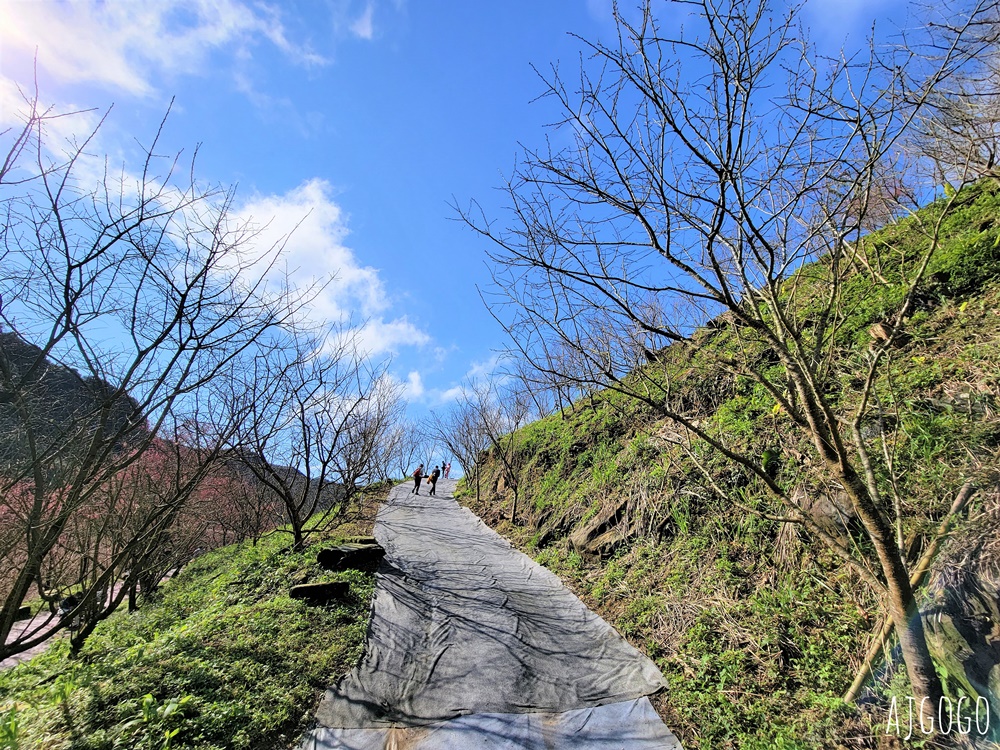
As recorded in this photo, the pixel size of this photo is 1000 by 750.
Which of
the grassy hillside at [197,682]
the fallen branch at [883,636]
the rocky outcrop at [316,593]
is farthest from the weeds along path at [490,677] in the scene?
the fallen branch at [883,636]

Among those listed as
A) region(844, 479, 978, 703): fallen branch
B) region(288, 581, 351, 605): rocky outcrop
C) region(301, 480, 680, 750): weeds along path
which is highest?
region(844, 479, 978, 703): fallen branch

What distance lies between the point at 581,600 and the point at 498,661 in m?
1.86

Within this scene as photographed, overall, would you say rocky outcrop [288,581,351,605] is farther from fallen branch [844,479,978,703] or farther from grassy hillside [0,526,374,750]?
fallen branch [844,479,978,703]

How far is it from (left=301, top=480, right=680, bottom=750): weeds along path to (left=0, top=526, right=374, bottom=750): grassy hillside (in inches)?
11.5

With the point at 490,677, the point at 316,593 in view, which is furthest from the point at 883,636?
the point at 316,593

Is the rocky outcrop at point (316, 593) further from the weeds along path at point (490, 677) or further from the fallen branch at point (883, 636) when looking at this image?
the fallen branch at point (883, 636)

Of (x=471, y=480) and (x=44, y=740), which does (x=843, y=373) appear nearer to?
(x=44, y=740)

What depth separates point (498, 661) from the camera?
14.0 ft

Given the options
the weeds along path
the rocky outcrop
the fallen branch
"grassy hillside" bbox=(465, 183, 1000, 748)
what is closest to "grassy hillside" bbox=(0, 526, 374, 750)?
the rocky outcrop

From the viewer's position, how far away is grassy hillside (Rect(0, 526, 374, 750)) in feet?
8.75

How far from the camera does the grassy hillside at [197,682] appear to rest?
267 centimetres

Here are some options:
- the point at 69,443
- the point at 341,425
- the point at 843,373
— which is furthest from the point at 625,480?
the point at 69,443

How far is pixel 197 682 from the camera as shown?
3287mm

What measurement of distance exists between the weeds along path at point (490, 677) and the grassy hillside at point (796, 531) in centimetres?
33
